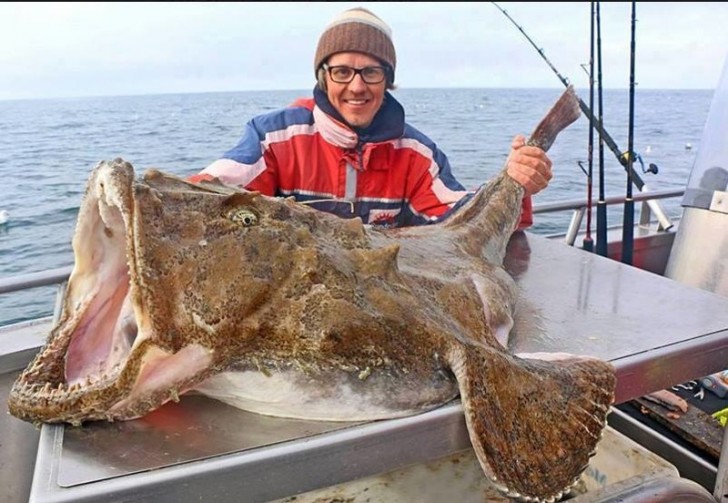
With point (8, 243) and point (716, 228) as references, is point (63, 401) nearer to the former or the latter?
point (716, 228)

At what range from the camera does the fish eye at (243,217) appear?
157 cm

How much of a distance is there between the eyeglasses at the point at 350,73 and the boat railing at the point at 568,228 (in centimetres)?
132

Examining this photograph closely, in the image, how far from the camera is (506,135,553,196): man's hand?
3.16 meters

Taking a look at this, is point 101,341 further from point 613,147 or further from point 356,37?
point 613,147

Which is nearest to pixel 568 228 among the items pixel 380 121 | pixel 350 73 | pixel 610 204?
pixel 610 204

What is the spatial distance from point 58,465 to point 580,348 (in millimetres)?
1483

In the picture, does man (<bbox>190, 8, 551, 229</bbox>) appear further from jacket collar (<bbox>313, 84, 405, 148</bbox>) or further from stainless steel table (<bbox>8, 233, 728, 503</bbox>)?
stainless steel table (<bbox>8, 233, 728, 503</bbox>)

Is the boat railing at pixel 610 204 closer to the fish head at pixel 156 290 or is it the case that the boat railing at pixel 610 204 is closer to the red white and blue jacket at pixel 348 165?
the red white and blue jacket at pixel 348 165

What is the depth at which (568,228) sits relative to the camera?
460 cm

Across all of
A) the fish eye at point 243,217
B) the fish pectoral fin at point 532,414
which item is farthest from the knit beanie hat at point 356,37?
the fish pectoral fin at point 532,414

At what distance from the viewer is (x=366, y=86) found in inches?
139

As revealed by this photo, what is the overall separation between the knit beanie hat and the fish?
1.97 m

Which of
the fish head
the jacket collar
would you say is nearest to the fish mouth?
the fish head

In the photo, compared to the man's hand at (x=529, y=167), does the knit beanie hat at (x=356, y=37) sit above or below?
Answer: above
